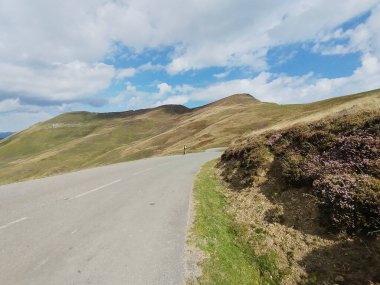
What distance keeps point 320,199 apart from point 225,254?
3908mm

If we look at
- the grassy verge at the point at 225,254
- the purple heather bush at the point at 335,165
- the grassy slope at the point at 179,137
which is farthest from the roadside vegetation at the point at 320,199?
the grassy slope at the point at 179,137

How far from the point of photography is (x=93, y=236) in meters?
10.7

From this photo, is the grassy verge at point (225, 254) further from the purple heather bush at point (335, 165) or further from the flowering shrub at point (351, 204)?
the purple heather bush at point (335, 165)

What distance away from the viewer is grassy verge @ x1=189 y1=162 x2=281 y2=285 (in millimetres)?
8289

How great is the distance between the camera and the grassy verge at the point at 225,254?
8.29m

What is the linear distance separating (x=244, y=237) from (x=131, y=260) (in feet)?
12.9

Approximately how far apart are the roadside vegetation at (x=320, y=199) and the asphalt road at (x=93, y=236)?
9.13 ft

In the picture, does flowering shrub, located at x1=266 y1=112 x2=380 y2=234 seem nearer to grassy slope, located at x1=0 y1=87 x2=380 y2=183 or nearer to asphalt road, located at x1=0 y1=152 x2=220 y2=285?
asphalt road, located at x1=0 y1=152 x2=220 y2=285

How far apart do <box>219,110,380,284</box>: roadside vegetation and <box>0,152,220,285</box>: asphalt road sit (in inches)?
110

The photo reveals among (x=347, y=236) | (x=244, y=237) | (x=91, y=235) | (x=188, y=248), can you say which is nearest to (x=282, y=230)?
(x=244, y=237)

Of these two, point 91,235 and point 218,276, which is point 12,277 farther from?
point 218,276

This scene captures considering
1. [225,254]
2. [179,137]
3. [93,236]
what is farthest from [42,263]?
[179,137]

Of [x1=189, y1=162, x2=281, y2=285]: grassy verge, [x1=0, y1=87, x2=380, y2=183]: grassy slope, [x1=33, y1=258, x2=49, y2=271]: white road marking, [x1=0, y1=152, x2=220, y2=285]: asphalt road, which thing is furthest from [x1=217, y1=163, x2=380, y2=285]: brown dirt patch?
[x1=0, y1=87, x2=380, y2=183]: grassy slope

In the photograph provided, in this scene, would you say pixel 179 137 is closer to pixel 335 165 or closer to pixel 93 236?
pixel 335 165
